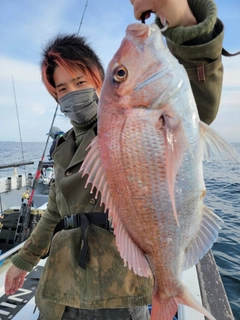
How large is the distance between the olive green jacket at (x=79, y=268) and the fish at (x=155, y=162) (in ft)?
1.08

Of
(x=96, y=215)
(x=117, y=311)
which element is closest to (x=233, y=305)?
(x=117, y=311)

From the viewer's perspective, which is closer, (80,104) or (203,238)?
(203,238)

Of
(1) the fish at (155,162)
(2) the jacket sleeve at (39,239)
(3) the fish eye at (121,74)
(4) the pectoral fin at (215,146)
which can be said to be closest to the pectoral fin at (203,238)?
(1) the fish at (155,162)

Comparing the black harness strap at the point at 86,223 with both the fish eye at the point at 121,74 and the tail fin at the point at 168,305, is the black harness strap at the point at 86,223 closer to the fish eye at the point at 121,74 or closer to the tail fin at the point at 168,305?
the tail fin at the point at 168,305

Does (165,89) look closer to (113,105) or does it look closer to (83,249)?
(113,105)

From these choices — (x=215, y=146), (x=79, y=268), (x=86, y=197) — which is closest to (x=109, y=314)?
(x=79, y=268)

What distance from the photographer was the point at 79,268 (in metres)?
1.61

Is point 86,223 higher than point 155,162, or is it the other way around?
point 155,162

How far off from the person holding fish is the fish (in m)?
0.06

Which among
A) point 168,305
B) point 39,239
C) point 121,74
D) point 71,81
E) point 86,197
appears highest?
point 71,81

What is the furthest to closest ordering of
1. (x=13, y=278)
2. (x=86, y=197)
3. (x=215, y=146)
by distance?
(x=13, y=278) → (x=86, y=197) → (x=215, y=146)

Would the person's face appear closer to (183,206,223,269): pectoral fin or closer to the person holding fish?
the person holding fish

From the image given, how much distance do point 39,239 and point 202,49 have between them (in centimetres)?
170

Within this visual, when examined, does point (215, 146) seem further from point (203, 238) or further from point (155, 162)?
point (203, 238)
